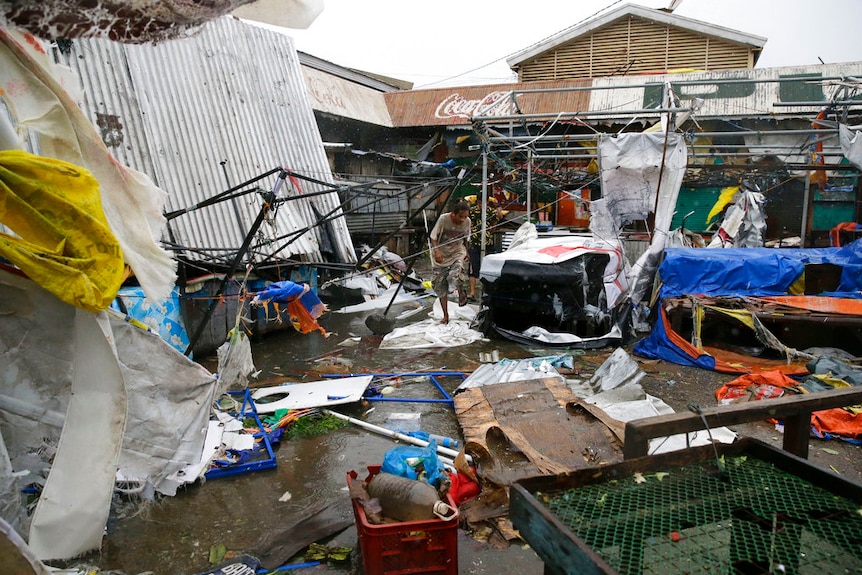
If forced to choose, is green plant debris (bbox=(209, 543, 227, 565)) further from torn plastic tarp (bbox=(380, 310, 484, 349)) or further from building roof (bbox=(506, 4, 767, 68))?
building roof (bbox=(506, 4, 767, 68))

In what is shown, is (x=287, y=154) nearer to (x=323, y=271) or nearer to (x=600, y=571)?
(x=323, y=271)

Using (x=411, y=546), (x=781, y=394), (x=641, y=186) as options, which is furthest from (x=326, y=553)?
(x=641, y=186)

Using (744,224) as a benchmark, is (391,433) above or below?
below

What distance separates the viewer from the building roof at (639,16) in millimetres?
16906

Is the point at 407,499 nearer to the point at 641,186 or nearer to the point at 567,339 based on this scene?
the point at 567,339

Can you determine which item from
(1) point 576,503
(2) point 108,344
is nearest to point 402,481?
(1) point 576,503

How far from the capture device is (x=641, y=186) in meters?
8.47

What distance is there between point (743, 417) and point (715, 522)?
635 millimetres

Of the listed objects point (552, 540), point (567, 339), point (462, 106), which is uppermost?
point (462, 106)

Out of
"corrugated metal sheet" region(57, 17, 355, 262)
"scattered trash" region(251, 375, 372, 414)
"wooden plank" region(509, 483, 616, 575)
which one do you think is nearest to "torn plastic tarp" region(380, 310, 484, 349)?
"scattered trash" region(251, 375, 372, 414)

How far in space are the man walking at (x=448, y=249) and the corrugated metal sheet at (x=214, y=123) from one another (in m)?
2.31

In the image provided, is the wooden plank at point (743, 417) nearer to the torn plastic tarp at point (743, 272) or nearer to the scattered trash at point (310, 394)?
the scattered trash at point (310, 394)

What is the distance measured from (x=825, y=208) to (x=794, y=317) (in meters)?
8.94

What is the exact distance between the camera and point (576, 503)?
6.71ft
